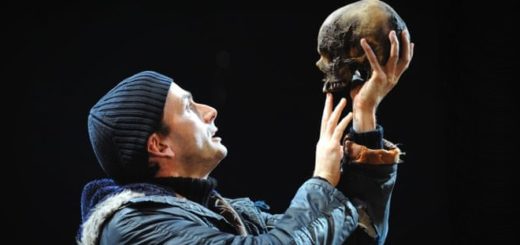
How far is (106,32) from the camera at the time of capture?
9.12ft

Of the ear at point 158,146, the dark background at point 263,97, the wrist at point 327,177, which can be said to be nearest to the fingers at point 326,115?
the wrist at point 327,177

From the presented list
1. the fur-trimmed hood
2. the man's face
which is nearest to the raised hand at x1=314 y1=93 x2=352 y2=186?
the man's face

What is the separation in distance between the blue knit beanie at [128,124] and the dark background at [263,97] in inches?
43.5

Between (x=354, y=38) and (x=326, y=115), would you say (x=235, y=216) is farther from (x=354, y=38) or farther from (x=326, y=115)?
(x=354, y=38)

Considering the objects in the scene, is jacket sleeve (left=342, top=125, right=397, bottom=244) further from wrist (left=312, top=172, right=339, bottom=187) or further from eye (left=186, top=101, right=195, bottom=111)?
eye (left=186, top=101, right=195, bottom=111)

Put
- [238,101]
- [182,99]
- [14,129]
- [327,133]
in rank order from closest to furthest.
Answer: [327,133] < [182,99] < [14,129] < [238,101]

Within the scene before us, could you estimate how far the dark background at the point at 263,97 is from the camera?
2.69m

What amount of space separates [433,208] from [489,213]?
26cm

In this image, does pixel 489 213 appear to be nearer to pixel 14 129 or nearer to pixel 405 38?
pixel 405 38

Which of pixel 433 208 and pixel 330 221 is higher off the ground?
pixel 330 221

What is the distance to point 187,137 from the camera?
5.63 feet

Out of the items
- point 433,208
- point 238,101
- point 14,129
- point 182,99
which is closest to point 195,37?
point 238,101

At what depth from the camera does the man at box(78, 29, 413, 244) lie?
4.86 feet

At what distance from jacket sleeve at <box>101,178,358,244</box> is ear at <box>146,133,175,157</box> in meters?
0.22
